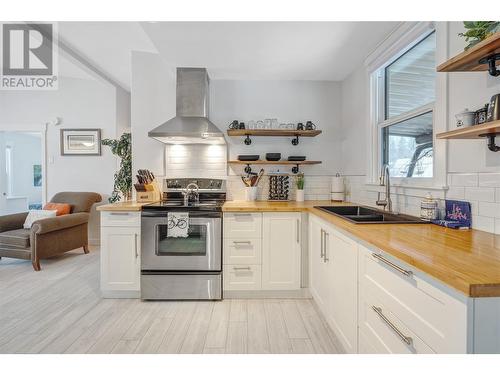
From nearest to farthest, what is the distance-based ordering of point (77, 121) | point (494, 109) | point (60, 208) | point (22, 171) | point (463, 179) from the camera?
point (494, 109)
point (463, 179)
point (60, 208)
point (77, 121)
point (22, 171)

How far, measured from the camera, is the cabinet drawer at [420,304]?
0.86m

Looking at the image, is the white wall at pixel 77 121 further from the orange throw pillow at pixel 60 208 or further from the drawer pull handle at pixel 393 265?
the drawer pull handle at pixel 393 265

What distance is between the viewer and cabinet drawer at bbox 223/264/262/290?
2.71 meters

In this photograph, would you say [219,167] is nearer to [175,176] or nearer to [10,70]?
[175,176]

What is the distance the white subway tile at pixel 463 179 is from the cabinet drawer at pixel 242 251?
1.64 meters

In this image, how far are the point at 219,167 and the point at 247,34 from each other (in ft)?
4.95

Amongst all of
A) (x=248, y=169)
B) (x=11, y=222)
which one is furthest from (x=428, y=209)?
(x=11, y=222)

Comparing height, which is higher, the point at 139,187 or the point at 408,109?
the point at 408,109

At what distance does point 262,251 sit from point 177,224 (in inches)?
33.6

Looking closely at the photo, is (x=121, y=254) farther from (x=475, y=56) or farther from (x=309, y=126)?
(x=475, y=56)

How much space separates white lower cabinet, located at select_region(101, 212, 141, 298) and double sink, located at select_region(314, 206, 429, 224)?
181 cm

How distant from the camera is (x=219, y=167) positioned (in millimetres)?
3383

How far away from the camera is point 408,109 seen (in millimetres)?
2314

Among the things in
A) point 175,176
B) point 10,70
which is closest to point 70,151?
point 10,70
